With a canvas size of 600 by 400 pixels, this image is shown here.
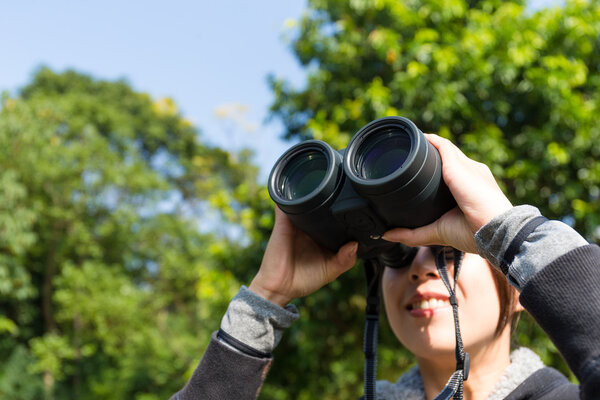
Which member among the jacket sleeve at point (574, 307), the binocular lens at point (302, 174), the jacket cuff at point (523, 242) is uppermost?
the binocular lens at point (302, 174)

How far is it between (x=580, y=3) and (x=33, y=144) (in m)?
7.74

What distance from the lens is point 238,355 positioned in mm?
978

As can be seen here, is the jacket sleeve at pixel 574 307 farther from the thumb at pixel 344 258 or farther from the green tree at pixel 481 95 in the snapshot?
the green tree at pixel 481 95

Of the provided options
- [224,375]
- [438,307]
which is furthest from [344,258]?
[224,375]

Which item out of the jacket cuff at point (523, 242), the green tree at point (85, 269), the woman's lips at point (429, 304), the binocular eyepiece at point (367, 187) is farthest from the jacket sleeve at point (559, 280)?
the green tree at point (85, 269)

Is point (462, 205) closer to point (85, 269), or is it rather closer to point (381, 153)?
point (381, 153)

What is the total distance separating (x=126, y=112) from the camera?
1812 centimetres

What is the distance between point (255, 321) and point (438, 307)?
0.35 m

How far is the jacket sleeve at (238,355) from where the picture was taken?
0.98 m

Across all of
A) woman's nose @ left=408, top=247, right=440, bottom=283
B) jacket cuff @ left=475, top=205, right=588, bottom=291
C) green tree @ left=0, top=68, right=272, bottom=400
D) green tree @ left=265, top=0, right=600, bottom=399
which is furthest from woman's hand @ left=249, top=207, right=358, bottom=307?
green tree @ left=0, top=68, right=272, bottom=400

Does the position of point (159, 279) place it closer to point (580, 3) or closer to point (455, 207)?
point (580, 3)

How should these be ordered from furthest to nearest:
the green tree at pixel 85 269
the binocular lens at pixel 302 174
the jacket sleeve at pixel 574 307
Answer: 1. the green tree at pixel 85 269
2. the binocular lens at pixel 302 174
3. the jacket sleeve at pixel 574 307

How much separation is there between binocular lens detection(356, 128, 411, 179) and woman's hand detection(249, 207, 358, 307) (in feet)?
0.62

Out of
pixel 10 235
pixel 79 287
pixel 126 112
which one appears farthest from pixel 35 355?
pixel 126 112
